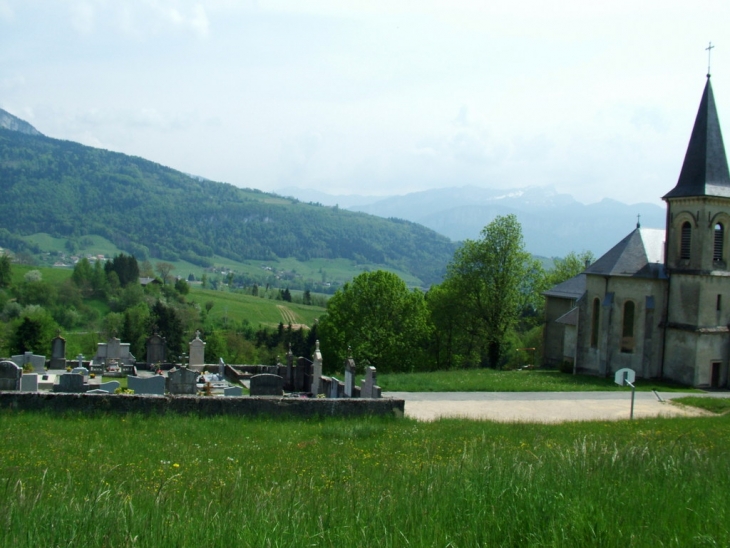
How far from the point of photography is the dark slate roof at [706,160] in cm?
3419

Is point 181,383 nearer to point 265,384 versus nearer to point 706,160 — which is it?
point 265,384

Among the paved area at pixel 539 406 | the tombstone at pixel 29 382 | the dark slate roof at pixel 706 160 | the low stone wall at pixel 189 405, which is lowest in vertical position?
the tombstone at pixel 29 382

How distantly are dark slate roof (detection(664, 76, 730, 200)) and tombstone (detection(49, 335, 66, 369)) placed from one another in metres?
31.3

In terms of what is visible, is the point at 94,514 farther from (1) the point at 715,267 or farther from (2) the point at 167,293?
(2) the point at 167,293

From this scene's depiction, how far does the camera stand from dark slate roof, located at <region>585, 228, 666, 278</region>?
35.9 m

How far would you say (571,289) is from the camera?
153 ft

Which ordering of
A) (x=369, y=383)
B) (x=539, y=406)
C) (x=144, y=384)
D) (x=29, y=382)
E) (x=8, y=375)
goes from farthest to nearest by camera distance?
(x=539, y=406) < (x=29, y=382) < (x=369, y=383) < (x=144, y=384) < (x=8, y=375)

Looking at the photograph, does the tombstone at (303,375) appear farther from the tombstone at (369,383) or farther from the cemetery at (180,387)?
the tombstone at (369,383)

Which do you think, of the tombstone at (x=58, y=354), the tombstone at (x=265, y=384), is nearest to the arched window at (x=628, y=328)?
the tombstone at (x=265, y=384)

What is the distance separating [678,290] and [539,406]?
14799mm

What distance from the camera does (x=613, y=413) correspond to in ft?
74.5

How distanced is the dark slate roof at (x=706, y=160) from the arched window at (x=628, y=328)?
5.97 metres

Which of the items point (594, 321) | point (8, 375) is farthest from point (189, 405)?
point (594, 321)

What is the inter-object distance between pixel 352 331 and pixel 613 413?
→ 2628 cm
